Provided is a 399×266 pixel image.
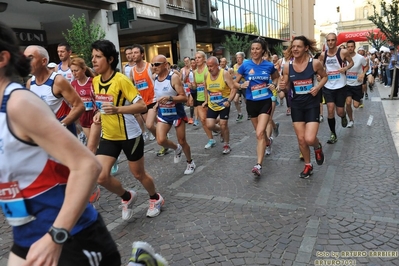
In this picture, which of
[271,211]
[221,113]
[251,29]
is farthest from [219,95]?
[251,29]

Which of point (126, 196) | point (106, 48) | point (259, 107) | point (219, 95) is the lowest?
point (126, 196)

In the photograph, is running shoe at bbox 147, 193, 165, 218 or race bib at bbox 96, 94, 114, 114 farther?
running shoe at bbox 147, 193, 165, 218

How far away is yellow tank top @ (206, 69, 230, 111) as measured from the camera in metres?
6.96

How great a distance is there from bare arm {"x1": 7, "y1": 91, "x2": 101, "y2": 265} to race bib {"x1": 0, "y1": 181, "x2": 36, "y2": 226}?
0.20 meters

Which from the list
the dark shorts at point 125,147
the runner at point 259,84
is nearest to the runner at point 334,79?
the runner at point 259,84

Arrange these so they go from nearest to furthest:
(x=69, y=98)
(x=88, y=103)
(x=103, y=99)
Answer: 1. (x=103, y=99)
2. (x=69, y=98)
3. (x=88, y=103)

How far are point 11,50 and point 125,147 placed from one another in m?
2.57

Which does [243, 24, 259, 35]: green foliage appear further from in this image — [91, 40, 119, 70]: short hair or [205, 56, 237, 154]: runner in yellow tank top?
[91, 40, 119, 70]: short hair

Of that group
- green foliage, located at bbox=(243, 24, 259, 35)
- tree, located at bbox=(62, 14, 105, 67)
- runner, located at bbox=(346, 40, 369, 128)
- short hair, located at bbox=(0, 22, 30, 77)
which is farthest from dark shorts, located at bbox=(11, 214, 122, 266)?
green foliage, located at bbox=(243, 24, 259, 35)

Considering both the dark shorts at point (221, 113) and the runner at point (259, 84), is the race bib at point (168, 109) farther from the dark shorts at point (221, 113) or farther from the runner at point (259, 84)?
the dark shorts at point (221, 113)

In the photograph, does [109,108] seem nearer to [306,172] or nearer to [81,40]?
[306,172]

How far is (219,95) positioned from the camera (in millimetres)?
6973

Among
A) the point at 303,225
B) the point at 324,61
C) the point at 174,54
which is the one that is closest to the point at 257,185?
the point at 303,225

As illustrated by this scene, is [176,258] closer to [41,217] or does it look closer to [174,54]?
[41,217]
